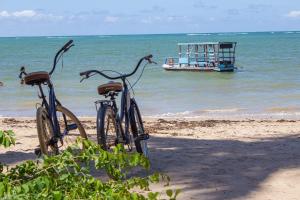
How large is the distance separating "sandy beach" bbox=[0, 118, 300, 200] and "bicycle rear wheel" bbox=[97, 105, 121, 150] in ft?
1.91

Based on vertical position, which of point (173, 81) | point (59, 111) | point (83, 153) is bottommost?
point (173, 81)

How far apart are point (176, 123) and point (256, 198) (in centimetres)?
685

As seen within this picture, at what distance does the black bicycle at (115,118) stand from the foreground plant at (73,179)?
302 centimetres

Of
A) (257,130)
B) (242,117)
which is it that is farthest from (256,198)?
(242,117)

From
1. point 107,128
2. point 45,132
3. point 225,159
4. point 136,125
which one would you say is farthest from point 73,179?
point 225,159

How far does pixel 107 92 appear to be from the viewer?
5.43m

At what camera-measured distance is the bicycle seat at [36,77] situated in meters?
5.00

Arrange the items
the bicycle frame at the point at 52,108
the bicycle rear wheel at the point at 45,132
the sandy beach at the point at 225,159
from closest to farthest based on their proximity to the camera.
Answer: the bicycle rear wheel at the point at 45,132
the bicycle frame at the point at 52,108
the sandy beach at the point at 225,159

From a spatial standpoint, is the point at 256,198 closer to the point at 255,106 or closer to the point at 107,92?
the point at 107,92

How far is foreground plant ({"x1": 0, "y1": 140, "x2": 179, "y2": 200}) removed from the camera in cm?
179

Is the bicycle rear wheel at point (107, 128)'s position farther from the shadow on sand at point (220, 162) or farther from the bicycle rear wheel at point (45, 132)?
the shadow on sand at point (220, 162)

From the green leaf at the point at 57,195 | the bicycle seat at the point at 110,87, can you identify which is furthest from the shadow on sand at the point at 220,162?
the green leaf at the point at 57,195

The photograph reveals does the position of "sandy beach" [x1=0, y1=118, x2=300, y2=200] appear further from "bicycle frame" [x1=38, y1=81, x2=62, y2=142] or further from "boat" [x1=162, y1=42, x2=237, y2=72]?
"boat" [x1=162, y1=42, x2=237, y2=72]

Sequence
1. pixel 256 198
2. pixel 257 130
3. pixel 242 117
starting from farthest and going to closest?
pixel 242 117 → pixel 257 130 → pixel 256 198
